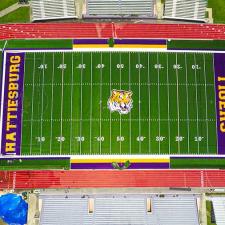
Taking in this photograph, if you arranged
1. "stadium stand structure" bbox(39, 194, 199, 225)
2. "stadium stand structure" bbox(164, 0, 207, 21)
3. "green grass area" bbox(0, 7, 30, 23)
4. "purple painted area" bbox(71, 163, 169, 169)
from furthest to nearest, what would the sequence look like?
1. "green grass area" bbox(0, 7, 30, 23)
2. "stadium stand structure" bbox(164, 0, 207, 21)
3. "purple painted area" bbox(71, 163, 169, 169)
4. "stadium stand structure" bbox(39, 194, 199, 225)

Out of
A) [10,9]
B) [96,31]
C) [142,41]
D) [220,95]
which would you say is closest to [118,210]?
[220,95]

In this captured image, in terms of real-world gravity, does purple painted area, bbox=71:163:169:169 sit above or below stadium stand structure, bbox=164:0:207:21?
below

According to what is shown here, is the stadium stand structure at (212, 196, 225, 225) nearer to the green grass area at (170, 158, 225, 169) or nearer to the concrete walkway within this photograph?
the green grass area at (170, 158, 225, 169)

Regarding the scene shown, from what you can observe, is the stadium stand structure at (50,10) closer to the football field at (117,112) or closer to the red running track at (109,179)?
the football field at (117,112)

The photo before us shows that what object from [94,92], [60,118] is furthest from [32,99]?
[94,92]

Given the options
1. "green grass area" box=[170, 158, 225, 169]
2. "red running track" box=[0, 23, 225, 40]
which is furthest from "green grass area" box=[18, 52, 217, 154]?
"red running track" box=[0, 23, 225, 40]

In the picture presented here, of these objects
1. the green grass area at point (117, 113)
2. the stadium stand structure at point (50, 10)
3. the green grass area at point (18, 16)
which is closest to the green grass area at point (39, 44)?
the green grass area at point (117, 113)
